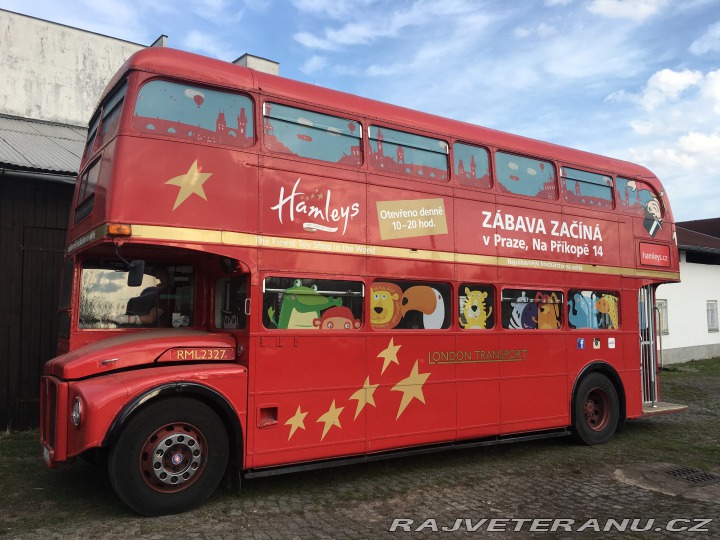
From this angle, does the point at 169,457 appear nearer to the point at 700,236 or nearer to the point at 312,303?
the point at 312,303

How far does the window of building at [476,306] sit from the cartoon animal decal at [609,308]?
2.16 meters

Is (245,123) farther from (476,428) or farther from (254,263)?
(476,428)

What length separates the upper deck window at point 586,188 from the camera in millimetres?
8625

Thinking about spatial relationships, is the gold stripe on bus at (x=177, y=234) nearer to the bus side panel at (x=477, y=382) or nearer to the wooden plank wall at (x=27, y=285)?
the bus side panel at (x=477, y=382)

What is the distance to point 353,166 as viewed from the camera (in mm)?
6625

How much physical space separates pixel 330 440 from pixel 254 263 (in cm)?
200

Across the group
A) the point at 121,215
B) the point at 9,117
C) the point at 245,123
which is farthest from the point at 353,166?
the point at 9,117

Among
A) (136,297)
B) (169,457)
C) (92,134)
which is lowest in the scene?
(169,457)

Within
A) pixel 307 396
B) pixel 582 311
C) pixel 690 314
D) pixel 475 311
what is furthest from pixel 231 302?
pixel 690 314

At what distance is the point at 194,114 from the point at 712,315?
21589mm

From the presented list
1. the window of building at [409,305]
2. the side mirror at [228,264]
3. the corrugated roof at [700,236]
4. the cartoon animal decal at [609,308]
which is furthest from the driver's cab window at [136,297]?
the corrugated roof at [700,236]

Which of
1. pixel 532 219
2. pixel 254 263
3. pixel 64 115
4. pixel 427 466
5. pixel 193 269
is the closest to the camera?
pixel 254 263

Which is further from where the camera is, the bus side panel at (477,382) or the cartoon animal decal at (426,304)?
the bus side panel at (477,382)

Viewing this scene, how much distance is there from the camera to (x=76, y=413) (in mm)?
5117
